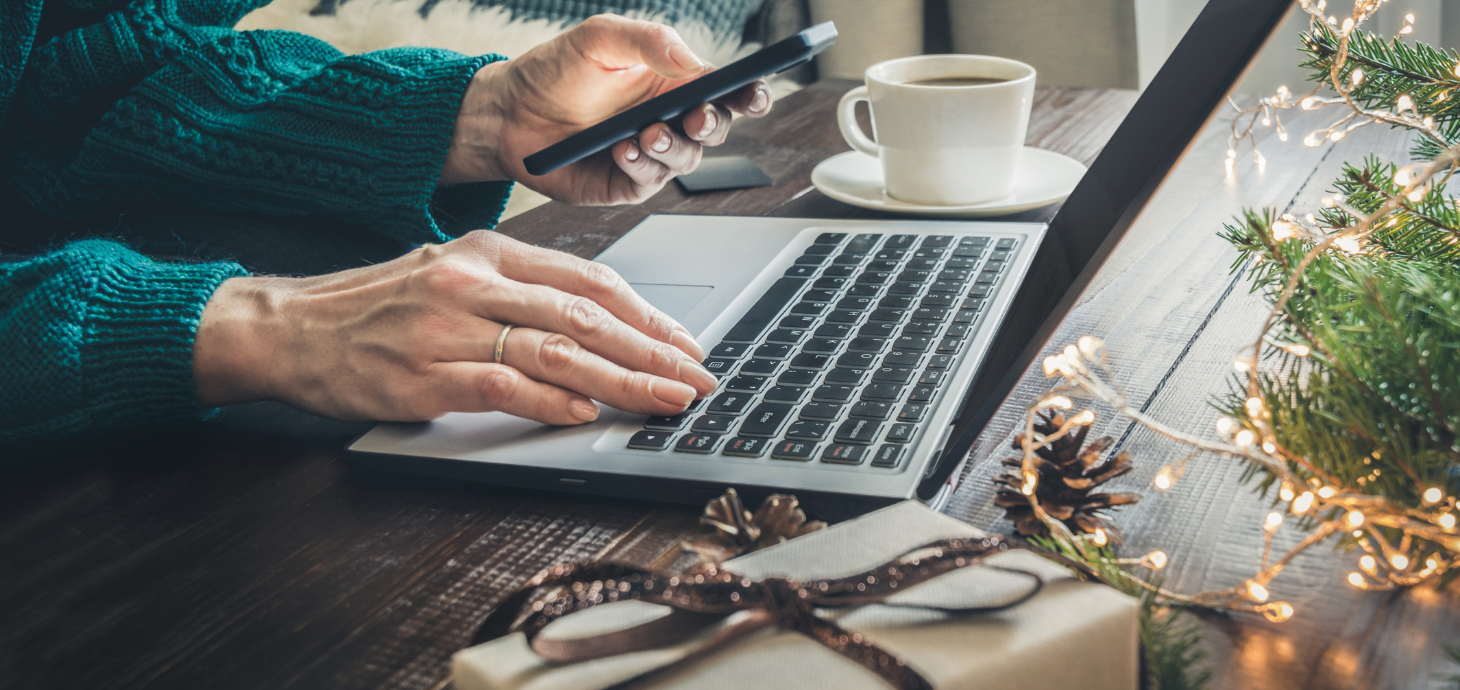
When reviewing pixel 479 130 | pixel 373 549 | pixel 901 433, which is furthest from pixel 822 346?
pixel 479 130

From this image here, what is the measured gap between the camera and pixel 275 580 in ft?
1.24

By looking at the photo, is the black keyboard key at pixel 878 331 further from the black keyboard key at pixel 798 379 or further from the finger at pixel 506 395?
the finger at pixel 506 395

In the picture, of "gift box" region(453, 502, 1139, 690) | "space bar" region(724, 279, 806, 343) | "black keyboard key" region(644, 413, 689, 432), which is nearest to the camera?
"gift box" region(453, 502, 1139, 690)

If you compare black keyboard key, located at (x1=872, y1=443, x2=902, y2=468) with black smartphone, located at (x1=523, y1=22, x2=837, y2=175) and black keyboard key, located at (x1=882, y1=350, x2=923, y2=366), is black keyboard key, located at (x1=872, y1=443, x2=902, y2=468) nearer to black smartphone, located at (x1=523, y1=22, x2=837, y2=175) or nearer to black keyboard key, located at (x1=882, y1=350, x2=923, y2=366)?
black keyboard key, located at (x1=882, y1=350, x2=923, y2=366)

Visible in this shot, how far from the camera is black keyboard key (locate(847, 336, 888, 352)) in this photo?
1.69 feet

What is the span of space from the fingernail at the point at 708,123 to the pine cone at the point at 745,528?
1.58 feet

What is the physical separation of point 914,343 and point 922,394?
0.22 feet

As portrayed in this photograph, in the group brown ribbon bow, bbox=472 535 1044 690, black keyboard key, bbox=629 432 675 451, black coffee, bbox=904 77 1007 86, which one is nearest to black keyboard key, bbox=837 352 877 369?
black keyboard key, bbox=629 432 675 451

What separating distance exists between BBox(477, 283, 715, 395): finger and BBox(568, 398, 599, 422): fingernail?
0.03m

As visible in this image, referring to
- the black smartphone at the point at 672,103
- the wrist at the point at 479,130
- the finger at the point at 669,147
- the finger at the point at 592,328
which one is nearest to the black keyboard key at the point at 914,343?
the finger at the point at 592,328

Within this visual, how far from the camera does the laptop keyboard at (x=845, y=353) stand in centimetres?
42

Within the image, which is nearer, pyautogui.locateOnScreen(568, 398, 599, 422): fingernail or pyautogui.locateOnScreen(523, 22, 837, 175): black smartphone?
pyautogui.locateOnScreen(568, 398, 599, 422): fingernail

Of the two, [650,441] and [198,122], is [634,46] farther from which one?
[650,441]

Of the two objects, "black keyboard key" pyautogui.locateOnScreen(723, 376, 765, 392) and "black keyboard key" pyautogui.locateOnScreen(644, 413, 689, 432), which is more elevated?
"black keyboard key" pyautogui.locateOnScreen(644, 413, 689, 432)
